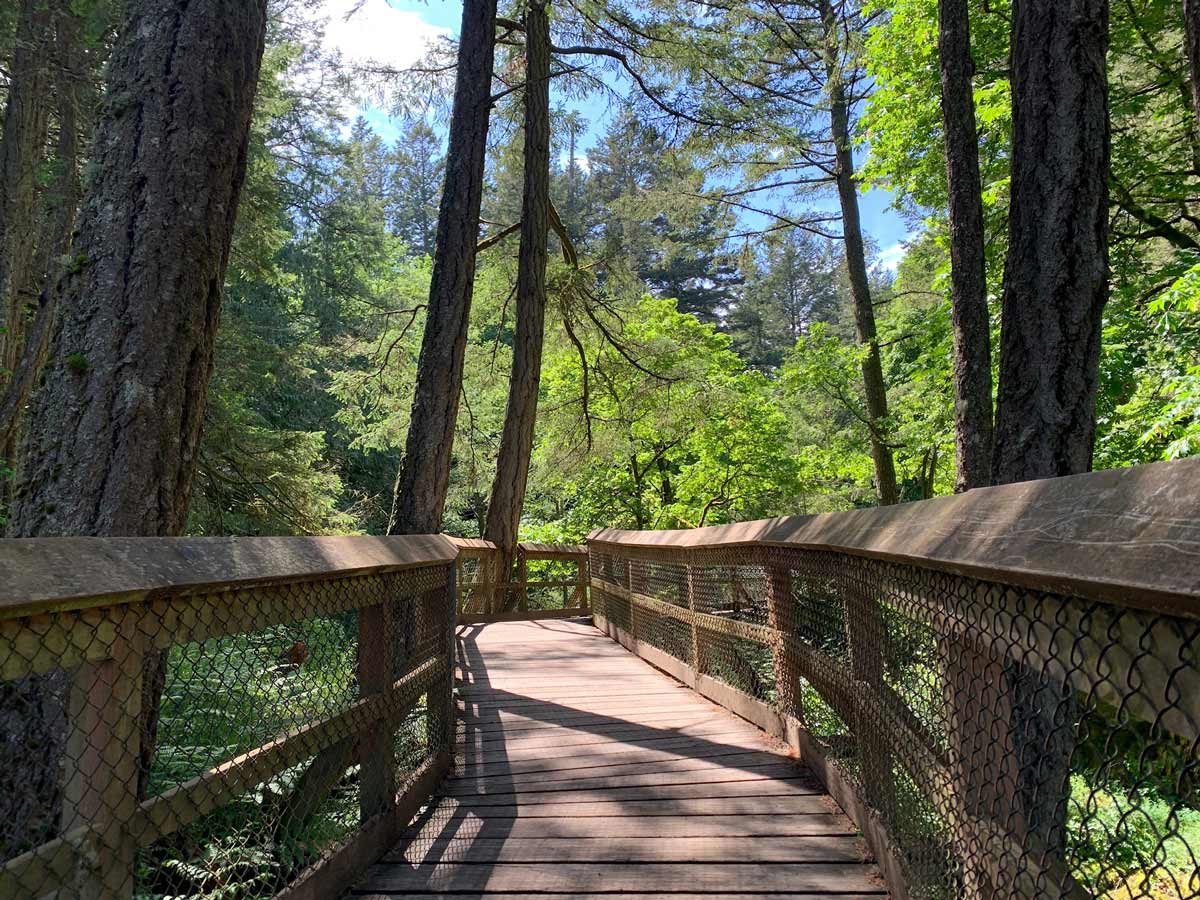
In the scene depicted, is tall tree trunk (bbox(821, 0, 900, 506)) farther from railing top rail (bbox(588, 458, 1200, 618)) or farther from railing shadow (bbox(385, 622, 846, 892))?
railing top rail (bbox(588, 458, 1200, 618))

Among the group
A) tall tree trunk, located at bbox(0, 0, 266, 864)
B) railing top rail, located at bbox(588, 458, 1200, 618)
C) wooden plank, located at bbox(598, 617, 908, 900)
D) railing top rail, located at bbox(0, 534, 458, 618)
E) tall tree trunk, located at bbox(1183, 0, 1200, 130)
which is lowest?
wooden plank, located at bbox(598, 617, 908, 900)

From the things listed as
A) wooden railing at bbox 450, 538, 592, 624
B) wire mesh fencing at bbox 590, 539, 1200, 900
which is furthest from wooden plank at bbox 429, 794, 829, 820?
wooden railing at bbox 450, 538, 592, 624

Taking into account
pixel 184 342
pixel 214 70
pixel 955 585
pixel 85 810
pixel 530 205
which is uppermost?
pixel 530 205

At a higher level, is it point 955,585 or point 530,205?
point 530,205

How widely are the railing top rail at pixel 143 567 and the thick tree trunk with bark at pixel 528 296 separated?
8140 mm

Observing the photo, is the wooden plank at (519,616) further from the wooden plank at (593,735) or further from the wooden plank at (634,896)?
the wooden plank at (634,896)

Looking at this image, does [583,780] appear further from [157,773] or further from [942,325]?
[942,325]

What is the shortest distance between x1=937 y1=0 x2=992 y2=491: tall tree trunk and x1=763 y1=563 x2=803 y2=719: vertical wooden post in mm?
2679

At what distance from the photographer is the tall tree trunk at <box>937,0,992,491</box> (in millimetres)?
5914

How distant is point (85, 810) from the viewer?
5.06 feet

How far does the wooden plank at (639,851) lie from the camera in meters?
2.78

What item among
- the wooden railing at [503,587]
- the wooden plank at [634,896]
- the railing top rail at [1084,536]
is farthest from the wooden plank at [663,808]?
the wooden railing at [503,587]

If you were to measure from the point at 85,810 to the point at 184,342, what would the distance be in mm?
1922

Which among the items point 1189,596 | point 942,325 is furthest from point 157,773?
point 942,325
